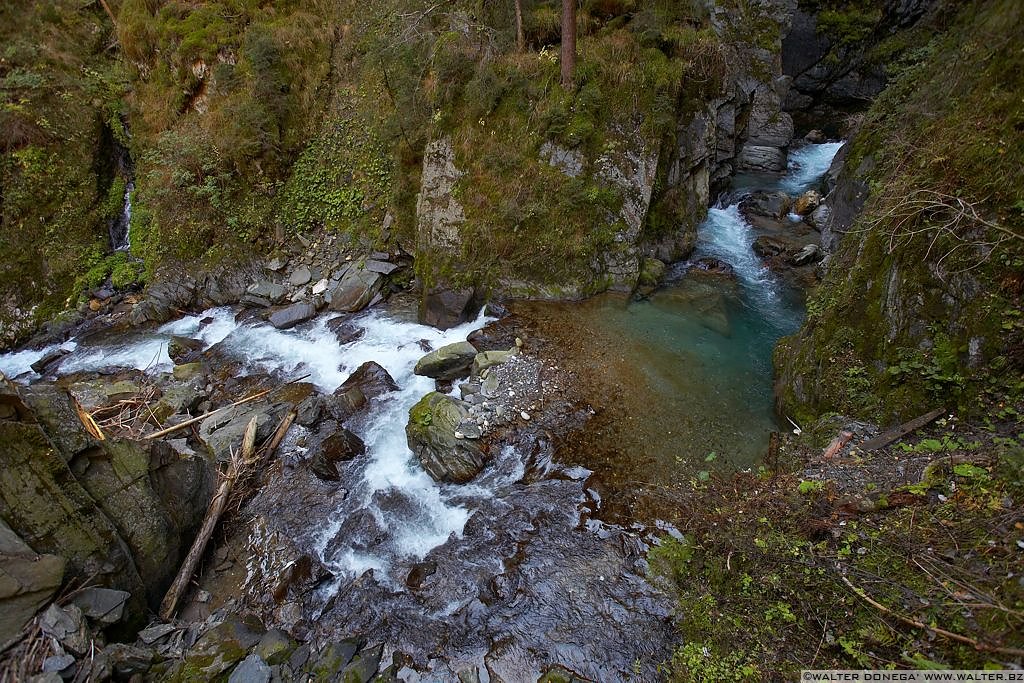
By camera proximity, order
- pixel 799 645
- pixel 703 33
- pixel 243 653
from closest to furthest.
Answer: pixel 799 645 → pixel 243 653 → pixel 703 33

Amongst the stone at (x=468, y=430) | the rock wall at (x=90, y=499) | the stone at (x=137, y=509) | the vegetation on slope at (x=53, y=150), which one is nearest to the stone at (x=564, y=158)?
the stone at (x=468, y=430)

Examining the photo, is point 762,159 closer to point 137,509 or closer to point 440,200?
Result: point 440,200

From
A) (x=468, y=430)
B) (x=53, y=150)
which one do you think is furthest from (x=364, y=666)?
(x=53, y=150)

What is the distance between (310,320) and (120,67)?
516 inches

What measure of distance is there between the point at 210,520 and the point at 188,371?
5.38 meters

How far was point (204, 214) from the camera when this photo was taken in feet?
48.5

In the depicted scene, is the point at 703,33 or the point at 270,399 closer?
the point at 270,399

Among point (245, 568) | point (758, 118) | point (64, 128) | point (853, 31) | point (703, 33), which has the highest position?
point (853, 31)

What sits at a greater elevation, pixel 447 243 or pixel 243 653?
pixel 447 243

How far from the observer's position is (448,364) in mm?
10320

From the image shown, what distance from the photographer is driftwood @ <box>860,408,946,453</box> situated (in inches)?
255

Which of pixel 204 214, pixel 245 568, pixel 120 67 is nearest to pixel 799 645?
pixel 245 568

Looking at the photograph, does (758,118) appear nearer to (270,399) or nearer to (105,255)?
(270,399)

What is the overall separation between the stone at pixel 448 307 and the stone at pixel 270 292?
178 inches
